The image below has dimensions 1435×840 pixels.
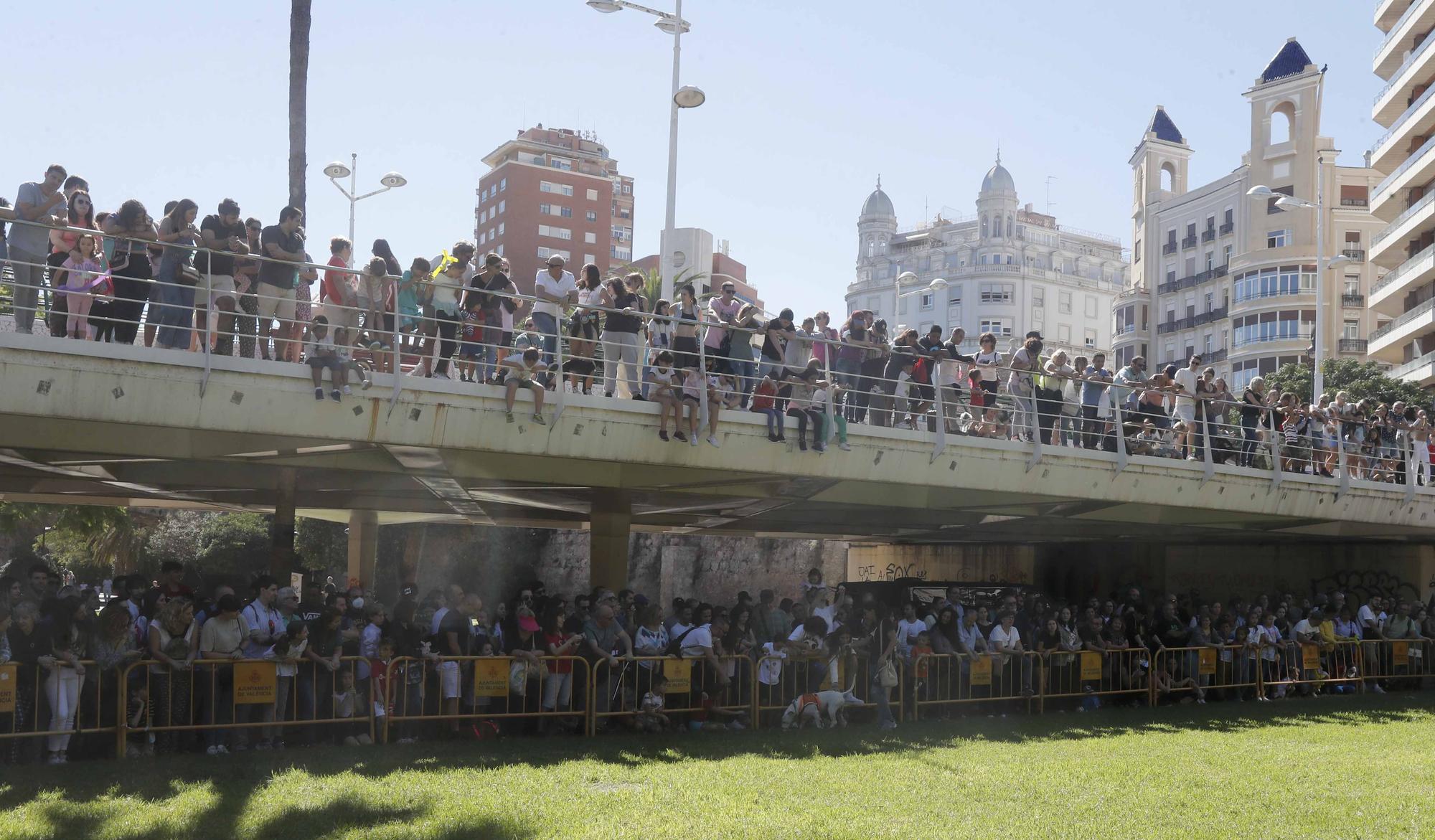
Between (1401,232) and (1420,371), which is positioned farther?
(1401,232)

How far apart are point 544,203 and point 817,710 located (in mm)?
88564

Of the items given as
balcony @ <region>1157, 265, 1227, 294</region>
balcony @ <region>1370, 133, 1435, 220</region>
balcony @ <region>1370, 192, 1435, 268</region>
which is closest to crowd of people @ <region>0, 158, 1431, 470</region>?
balcony @ <region>1370, 192, 1435, 268</region>

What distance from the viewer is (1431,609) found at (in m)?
22.8

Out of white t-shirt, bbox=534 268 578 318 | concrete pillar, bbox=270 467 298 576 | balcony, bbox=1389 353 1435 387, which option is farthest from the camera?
balcony, bbox=1389 353 1435 387

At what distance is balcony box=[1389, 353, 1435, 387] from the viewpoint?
46156 mm

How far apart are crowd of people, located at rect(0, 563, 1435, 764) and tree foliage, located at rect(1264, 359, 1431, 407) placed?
93.7 ft

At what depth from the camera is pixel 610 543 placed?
68.5 feet

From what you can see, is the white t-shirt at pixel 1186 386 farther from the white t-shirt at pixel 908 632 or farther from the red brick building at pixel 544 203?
the red brick building at pixel 544 203

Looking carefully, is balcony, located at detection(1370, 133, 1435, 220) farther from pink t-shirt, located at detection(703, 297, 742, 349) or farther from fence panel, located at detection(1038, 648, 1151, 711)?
pink t-shirt, located at detection(703, 297, 742, 349)

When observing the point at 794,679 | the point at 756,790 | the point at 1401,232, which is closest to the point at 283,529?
the point at 794,679

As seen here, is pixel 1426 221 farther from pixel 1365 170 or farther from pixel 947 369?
pixel 947 369

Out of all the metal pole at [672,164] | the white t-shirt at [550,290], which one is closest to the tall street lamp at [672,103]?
the metal pole at [672,164]

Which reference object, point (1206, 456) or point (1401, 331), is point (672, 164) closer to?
point (1206, 456)

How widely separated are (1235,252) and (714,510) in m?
59.2
